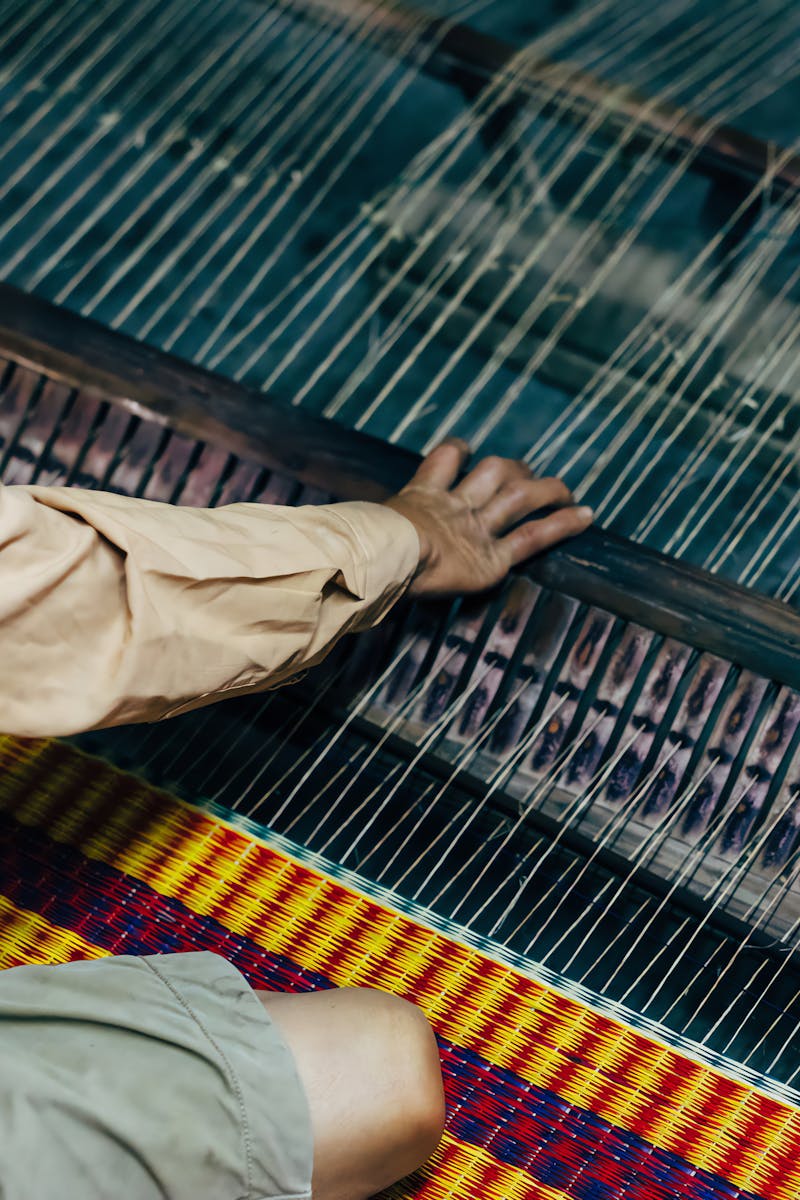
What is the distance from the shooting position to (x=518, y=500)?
1.64 metres

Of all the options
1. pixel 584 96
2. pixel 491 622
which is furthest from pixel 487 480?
pixel 584 96

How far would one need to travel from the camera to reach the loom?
4.79ft

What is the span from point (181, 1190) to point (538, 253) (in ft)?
7.43

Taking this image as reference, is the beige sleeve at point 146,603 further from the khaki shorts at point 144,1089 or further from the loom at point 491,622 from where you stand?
the loom at point 491,622

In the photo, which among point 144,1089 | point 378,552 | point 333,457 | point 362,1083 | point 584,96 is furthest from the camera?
point 584,96

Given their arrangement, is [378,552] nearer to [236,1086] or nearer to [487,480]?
[487,480]

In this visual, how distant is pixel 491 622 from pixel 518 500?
0.63 feet

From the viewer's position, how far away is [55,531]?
1044mm

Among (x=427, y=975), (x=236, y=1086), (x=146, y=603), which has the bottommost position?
(x=236, y=1086)

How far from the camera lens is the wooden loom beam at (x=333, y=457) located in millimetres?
1596

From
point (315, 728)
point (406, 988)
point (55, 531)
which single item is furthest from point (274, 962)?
point (55, 531)

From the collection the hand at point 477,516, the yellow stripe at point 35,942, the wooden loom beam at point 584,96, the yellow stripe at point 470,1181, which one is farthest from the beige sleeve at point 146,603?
the wooden loom beam at point 584,96

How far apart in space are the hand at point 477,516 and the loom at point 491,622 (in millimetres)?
59

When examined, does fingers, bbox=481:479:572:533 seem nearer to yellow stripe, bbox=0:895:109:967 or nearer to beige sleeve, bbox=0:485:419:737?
beige sleeve, bbox=0:485:419:737
